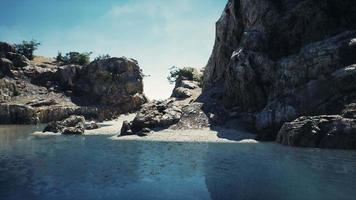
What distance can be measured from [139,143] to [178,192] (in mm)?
31285

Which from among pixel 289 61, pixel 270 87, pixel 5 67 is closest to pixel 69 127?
pixel 270 87

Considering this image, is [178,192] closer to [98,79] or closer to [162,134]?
[162,134]

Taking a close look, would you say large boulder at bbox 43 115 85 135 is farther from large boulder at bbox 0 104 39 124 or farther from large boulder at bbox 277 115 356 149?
large boulder at bbox 277 115 356 149

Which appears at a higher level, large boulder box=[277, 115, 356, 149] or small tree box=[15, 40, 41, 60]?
small tree box=[15, 40, 41, 60]

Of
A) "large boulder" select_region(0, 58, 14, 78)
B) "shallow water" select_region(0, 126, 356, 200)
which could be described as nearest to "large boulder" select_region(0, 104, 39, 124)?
"large boulder" select_region(0, 58, 14, 78)

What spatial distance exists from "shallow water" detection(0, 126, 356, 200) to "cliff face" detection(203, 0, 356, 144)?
33.8 feet

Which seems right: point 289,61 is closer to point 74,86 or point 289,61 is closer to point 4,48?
point 74,86

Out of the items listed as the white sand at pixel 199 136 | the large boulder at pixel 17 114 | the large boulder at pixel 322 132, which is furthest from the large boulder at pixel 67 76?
the large boulder at pixel 322 132

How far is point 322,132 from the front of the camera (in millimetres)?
49094

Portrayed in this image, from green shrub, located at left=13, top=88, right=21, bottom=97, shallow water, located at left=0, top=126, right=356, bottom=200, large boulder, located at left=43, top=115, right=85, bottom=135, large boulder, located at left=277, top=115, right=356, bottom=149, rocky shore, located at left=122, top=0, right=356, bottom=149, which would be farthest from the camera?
green shrub, located at left=13, top=88, right=21, bottom=97

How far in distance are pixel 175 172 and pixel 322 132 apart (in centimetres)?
2608

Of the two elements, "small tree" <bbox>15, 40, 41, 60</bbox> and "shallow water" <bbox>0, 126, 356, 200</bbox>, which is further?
"small tree" <bbox>15, 40, 41, 60</bbox>

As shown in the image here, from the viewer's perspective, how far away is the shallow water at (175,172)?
25.0 metres

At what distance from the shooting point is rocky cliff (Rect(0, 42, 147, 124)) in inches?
4360
